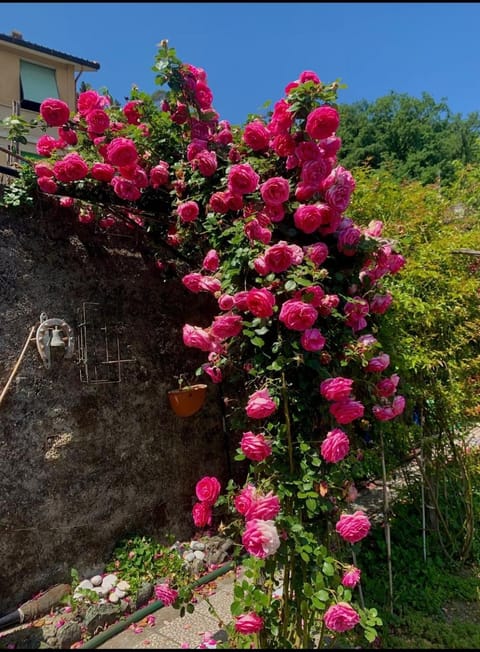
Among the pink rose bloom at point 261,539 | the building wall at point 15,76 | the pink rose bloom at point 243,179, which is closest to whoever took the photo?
the pink rose bloom at point 261,539

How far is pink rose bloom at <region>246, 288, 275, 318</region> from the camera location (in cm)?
195

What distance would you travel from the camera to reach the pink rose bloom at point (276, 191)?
210 cm

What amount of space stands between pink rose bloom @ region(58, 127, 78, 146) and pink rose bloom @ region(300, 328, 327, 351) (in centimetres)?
232

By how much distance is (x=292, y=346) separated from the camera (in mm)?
2029

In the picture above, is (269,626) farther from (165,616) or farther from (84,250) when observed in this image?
(84,250)

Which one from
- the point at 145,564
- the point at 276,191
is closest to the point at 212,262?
the point at 276,191

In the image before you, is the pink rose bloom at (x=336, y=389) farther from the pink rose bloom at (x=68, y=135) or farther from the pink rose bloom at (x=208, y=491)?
the pink rose bloom at (x=68, y=135)

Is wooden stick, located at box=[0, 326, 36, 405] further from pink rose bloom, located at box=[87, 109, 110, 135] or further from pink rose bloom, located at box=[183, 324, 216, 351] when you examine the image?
pink rose bloom, located at box=[87, 109, 110, 135]

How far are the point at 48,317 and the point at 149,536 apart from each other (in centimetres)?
182

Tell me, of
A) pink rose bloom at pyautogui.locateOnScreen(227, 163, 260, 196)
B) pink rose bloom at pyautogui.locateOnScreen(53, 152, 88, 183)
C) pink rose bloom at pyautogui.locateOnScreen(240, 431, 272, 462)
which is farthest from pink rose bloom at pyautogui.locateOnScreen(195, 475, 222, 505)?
pink rose bloom at pyautogui.locateOnScreen(53, 152, 88, 183)

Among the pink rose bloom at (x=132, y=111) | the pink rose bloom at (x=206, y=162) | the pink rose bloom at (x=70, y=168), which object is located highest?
the pink rose bloom at (x=132, y=111)

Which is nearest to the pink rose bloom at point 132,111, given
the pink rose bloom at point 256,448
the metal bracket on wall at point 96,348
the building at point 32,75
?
the metal bracket on wall at point 96,348

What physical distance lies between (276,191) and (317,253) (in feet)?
1.24

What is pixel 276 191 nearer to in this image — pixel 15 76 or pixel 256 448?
pixel 256 448
